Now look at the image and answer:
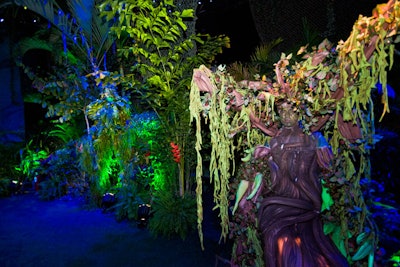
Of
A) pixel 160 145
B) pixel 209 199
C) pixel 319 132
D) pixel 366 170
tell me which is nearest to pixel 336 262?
pixel 366 170

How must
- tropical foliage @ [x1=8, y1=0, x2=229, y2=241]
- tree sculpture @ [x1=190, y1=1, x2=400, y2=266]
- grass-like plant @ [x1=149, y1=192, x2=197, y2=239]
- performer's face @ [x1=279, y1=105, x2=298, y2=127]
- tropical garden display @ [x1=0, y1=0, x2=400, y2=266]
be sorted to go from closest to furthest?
tree sculpture @ [x1=190, y1=1, x2=400, y2=266] → tropical garden display @ [x1=0, y1=0, x2=400, y2=266] → performer's face @ [x1=279, y1=105, x2=298, y2=127] → grass-like plant @ [x1=149, y1=192, x2=197, y2=239] → tropical foliage @ [x1=8, y1=0, x2=229, y2=241]

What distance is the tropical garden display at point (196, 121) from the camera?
6.48ft

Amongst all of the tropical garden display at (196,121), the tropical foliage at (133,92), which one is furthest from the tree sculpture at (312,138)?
the tropical foliage at (133,92)

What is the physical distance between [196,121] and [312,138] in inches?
31.3

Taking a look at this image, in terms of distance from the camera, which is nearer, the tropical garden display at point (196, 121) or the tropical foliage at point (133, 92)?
the tropical garden display at point (196, 121)

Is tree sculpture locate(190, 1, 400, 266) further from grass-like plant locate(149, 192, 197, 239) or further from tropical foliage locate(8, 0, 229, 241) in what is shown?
tropical foliage locate(8, 0, 229, 241)

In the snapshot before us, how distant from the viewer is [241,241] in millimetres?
2385

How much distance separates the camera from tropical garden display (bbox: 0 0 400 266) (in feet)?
6.48

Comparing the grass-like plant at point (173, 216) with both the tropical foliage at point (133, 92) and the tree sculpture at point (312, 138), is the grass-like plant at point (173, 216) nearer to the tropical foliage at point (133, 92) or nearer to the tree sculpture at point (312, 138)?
the tropical foliage at point (133, 92)

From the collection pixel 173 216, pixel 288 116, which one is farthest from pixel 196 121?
pixel 173 216

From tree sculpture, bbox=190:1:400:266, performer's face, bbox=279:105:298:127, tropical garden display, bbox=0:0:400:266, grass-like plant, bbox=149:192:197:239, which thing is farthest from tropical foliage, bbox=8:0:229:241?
performer's face, bbox=279:105:298:127

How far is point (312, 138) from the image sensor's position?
2.10m

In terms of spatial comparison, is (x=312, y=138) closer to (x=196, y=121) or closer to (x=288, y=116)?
(x=288, y=116)

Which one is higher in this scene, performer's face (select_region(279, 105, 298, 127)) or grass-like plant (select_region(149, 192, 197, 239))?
performer's face (select_region(279, 105, 298, 127))
